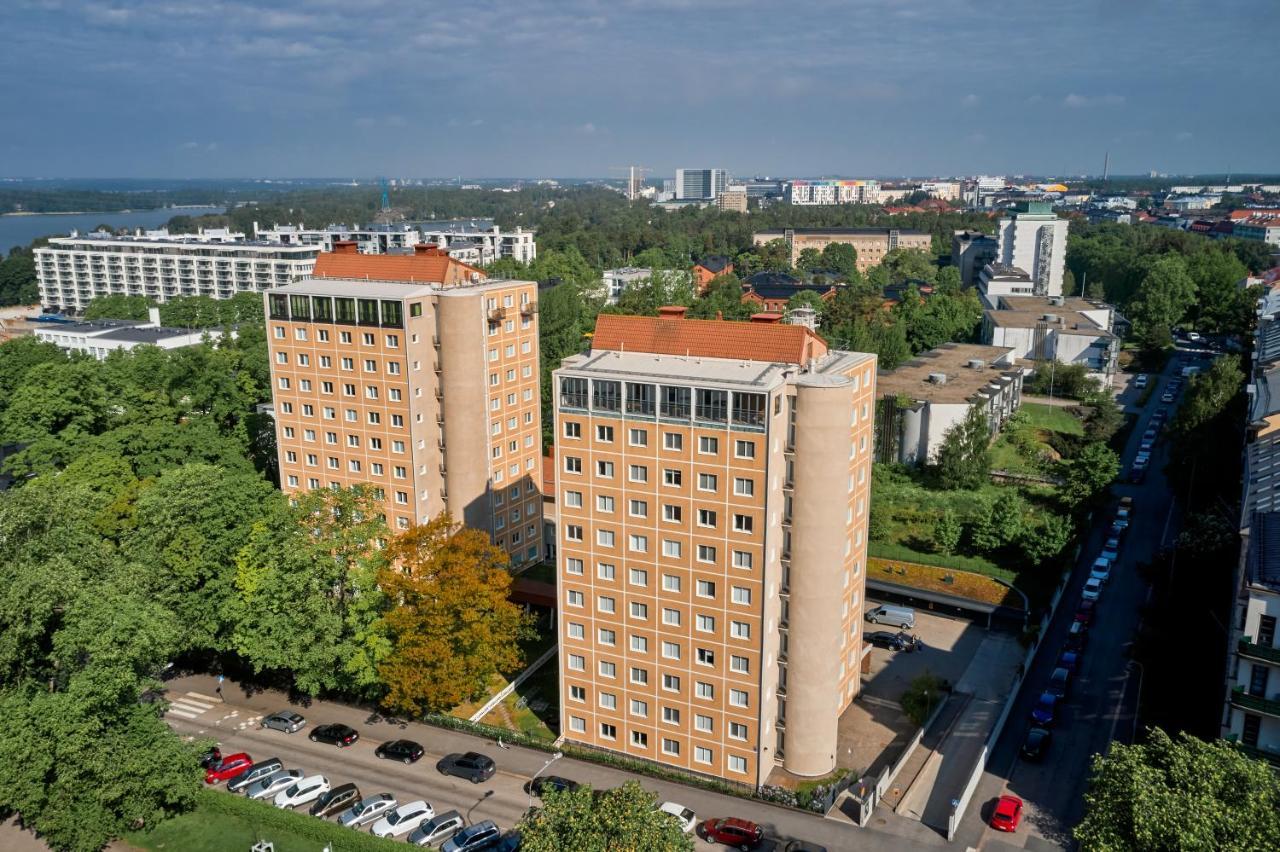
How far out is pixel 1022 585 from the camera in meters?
64.9

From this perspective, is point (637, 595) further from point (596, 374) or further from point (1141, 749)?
point (1141, 749)

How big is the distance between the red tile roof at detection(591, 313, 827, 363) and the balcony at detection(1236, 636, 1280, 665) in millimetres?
21237

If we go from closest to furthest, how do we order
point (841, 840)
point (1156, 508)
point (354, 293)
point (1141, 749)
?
point (1141, 749), point (841, 840), point (354, 293), point (1156, 508)

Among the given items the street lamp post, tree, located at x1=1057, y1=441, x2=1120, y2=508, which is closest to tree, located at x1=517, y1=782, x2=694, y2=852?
the street lamp post

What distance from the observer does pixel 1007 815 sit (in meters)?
42.0

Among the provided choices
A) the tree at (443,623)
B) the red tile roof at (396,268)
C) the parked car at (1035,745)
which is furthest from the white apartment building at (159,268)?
the parked car at (1035,745)

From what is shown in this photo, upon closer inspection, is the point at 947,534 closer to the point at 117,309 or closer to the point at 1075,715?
the point at 1075,715

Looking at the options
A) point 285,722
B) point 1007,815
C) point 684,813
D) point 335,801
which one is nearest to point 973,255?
point 1007,815

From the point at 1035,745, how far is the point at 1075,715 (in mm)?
5349

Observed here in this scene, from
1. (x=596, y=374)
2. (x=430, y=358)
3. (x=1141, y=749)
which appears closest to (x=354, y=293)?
(x=430, y=358)

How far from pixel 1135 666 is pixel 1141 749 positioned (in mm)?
24654

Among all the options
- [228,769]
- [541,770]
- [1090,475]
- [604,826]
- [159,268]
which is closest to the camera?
[604,826]

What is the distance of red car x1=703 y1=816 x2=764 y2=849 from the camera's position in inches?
1625

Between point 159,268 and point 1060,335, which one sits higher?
point 159,268
